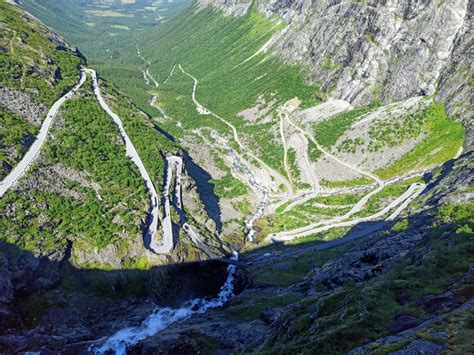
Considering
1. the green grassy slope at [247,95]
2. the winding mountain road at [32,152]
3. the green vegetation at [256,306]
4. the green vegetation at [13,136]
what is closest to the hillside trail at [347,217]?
the green vegetation at [256,306]

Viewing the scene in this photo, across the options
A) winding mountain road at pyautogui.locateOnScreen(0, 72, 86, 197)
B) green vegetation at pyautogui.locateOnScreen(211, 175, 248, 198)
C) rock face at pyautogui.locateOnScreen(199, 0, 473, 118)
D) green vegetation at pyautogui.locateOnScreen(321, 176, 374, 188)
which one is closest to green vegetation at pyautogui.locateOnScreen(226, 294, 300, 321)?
winding mountain road at pyautogui.locateOnScreen(0, 72, 86, 197)

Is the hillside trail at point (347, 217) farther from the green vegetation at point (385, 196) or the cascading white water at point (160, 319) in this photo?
the cascading white water at point (160, 319)

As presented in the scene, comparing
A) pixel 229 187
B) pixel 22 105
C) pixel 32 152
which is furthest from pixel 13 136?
pixel 229 187

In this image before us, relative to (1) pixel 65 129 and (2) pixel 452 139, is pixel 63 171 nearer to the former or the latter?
(1) pixel 65 129

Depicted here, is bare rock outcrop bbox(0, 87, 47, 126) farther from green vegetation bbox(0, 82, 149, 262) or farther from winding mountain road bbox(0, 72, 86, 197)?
green vegetation bbox(0, 82, 149, 262)

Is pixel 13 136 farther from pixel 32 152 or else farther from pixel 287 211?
pixel 287 211

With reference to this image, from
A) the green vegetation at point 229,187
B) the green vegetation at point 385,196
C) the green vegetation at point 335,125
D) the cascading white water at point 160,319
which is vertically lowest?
the cascading white water at point 160,319
